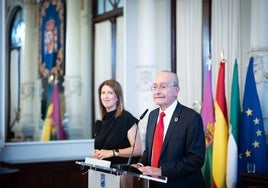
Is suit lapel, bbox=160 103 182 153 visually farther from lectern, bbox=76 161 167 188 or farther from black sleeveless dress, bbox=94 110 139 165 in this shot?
black sleeveless dress, bbox=94 110 139 165

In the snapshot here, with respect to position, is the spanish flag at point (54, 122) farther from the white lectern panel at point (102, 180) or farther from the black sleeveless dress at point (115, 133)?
the white lectern panel at point (102, 180)

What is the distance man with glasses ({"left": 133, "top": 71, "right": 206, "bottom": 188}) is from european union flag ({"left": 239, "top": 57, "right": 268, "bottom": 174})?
4.55 ft

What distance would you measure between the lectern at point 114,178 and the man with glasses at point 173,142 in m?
0.07

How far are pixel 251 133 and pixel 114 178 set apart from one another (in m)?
1.84

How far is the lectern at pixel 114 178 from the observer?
91.7 inches

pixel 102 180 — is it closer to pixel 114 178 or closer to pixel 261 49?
pixel 114 178

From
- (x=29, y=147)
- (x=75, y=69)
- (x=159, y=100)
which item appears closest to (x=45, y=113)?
(x=75, y=69)

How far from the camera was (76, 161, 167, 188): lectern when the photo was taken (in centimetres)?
233

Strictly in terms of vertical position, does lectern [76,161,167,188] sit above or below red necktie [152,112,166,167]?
below

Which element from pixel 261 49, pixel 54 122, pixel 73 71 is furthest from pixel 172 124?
pixel 73 71

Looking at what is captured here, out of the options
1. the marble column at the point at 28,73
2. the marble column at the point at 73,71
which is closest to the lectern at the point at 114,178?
the marble column at the point at 28,73

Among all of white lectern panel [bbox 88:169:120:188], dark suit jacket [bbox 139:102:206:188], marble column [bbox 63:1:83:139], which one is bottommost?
white lectern panel [bbox 88:169:120:188]

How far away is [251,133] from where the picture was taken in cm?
388

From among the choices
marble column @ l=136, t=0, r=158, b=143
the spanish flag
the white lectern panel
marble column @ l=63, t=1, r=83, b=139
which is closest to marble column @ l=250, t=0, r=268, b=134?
marble column @ l=136, t=0, r=158, b=143
